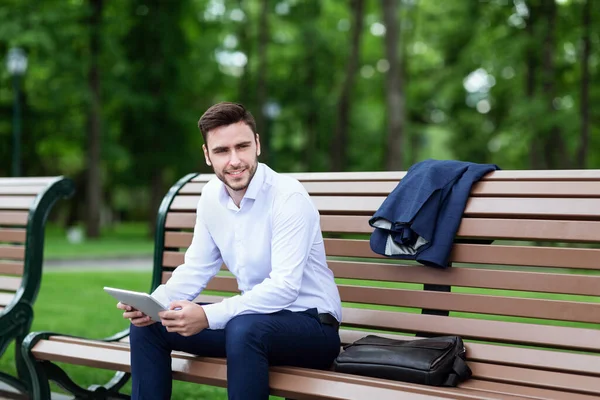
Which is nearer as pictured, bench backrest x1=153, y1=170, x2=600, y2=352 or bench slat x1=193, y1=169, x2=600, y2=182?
bench backrest x1=153, y1=170, x2=600, y2=352

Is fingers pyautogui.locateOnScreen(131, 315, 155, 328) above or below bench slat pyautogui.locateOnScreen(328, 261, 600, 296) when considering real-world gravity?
below

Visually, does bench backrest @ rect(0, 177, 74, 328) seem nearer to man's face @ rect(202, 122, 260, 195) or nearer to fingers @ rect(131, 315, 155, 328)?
fingers @ rect(131, 315, 155, 328)

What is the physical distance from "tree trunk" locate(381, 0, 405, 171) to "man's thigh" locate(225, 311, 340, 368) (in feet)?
50.0

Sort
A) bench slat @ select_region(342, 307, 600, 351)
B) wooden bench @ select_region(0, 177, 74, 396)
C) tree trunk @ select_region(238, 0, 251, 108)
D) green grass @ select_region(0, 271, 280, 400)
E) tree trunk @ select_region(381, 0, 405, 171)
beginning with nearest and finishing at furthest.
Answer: bench slat @ select_region(342, 307, 600, 351)
wooden bench @ select_region(0, 177, 74, 396)
green grass @ select_region(0, 271, 280, 400)
tree trunk @ select_region(381, 0, 405, 171)
tree trunk @ select_region(238, 0, 251, 108)

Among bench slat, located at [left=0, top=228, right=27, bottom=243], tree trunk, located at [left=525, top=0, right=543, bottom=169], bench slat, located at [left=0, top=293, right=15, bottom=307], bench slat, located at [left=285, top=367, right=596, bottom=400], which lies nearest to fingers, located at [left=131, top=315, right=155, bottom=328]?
bench slat, located at [left=285, top=367, right=596, bottom=400]

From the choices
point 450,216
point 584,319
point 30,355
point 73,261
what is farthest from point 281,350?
point 73,261

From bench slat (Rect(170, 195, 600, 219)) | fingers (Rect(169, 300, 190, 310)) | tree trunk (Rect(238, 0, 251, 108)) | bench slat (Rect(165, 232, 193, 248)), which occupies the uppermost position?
tree trunk (Rect(238, 0, 251, 108))

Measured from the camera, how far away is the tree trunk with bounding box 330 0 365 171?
2356 centimetres

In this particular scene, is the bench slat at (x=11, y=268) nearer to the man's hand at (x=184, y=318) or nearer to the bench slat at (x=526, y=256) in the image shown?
the man's hand at (x=184, y=318)

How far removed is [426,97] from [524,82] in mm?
11294

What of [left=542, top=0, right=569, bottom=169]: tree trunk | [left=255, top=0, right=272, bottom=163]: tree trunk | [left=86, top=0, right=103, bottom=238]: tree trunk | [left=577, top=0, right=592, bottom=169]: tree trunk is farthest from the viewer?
[left=255, top=0, right=272, bottom=163]: tree trunk

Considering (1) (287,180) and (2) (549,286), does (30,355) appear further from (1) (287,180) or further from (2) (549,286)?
(2) (549,286)

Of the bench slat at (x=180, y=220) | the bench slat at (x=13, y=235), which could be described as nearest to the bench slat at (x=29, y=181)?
the bench slat at (x=13, y=235)

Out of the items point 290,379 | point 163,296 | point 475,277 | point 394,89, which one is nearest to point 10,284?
point 163,296
